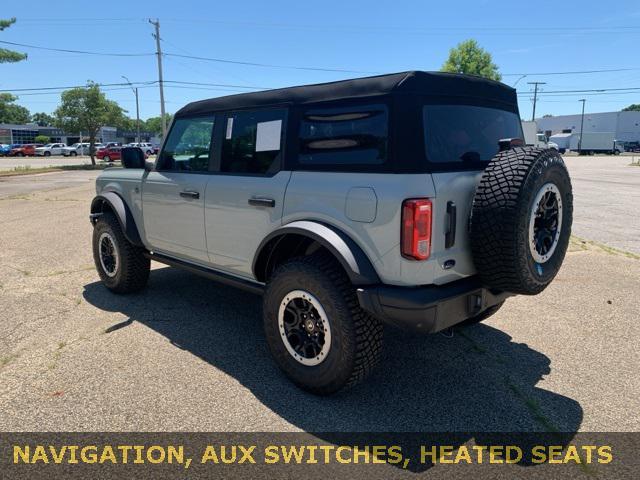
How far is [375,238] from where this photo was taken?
2736mm

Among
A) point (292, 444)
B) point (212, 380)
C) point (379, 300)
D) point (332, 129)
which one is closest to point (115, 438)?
point (212, 380)

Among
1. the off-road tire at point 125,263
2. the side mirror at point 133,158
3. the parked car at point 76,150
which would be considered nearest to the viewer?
the side mirror at point 133,158

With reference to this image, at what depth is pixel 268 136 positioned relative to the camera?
349 cm

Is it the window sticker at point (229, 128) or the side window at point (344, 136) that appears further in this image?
the window sticker at point (229, 128)

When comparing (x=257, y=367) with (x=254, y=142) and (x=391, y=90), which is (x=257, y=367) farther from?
(x=391, y=90)

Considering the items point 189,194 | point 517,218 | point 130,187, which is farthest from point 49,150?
point 517,218

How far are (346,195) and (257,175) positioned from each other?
3.08 ft

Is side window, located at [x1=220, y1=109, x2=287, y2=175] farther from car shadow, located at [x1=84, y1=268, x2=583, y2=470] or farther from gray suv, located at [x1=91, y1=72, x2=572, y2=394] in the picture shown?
car shadow, located at [x1=84, y1=268, x2=583, y2=470]

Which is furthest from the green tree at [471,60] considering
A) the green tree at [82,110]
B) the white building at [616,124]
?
the white building at [616,124]

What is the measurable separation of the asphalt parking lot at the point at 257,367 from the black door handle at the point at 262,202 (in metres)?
1.22

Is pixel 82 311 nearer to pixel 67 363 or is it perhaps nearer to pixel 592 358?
pixel 67 363

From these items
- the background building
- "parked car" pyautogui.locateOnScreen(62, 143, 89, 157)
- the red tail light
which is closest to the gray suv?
the red tail light

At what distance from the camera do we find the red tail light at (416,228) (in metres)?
2.58

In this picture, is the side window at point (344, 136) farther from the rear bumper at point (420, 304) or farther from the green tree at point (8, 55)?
A: the green tree at point (8, 55)
